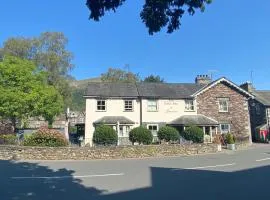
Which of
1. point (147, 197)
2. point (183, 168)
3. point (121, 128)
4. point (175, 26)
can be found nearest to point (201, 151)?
point (183, 168)

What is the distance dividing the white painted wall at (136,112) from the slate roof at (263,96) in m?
13.0

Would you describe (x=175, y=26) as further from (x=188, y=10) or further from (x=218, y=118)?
(x=218, y=118)

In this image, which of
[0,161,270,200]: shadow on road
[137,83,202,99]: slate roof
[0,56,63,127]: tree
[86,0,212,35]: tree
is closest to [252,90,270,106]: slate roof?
[137,83,202,99]: slate roof

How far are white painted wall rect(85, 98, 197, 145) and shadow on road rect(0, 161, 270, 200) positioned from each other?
67.1 feet

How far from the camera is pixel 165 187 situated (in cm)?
1300

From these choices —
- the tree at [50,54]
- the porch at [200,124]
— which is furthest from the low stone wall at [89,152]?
the tree at [50,54]

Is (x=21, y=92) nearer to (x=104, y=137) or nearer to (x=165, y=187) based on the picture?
(x=104, y=137)

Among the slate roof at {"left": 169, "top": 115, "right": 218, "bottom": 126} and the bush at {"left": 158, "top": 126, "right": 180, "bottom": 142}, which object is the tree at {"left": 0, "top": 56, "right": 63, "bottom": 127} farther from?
the slate roof at {"left": 169, "top": 115, "right": 218, "bottom": 126}

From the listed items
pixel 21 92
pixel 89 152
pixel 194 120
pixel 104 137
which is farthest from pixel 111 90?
pixel 89 152

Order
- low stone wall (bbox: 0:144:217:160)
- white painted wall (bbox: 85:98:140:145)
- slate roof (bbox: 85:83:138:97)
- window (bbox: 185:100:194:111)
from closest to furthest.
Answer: low stone wall (bbox: 0:144:217:160), white painted wall (bbox: 85:98:140:145), slate roof (bbox: 85:83:138:97), window (bbox: 185:100:194:111)

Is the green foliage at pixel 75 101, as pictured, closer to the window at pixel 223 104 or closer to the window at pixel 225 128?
the window at pixel 223 104

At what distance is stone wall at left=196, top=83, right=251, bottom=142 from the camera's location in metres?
40.7

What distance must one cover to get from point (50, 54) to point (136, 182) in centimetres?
4448

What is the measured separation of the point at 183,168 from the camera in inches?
742
